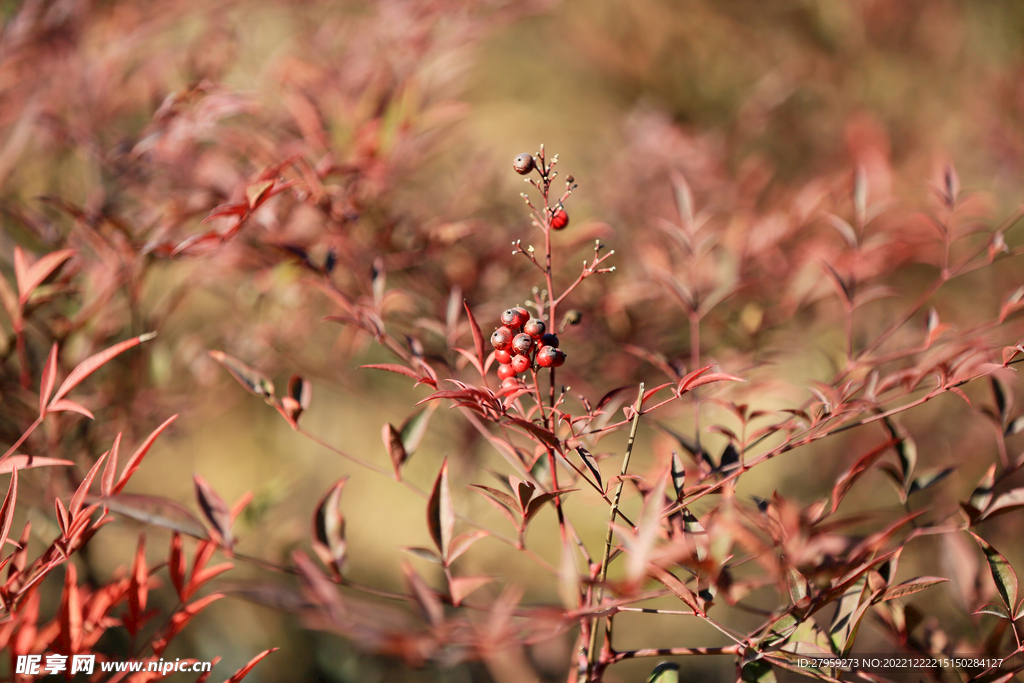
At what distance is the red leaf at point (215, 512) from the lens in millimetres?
564

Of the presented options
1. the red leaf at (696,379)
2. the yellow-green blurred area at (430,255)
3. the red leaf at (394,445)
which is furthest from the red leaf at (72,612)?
the red leaf at (696,379)

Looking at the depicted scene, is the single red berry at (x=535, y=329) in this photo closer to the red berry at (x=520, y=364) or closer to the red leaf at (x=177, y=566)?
the red berry at (x=520, y=364)

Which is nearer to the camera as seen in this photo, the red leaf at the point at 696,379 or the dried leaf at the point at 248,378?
the red leaf at the point at 696,379

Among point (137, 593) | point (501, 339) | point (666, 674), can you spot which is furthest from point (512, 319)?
point (137, 593)

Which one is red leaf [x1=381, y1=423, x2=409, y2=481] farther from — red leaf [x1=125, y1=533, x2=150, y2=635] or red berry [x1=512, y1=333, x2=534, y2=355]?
red leaf [x1=125, y1=533, x2=150, y2=635]

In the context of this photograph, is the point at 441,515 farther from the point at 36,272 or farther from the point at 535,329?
the point at 36,272

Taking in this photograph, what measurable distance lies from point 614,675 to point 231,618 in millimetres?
835

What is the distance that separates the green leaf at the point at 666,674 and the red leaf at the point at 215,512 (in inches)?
16.7

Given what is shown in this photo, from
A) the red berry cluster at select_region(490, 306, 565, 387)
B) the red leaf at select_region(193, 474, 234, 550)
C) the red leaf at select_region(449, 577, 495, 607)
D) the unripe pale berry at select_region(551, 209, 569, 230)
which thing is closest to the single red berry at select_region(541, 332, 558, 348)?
the red berry cluster at select_region(490, 306, 565, 387)

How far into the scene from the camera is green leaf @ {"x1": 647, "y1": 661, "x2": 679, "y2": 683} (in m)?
0.52

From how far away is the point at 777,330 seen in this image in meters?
1.03

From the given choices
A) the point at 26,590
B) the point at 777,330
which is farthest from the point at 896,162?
the point at 26,590

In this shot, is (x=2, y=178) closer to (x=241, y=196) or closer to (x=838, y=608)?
(x=241, y=196)

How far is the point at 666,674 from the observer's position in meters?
0.52
